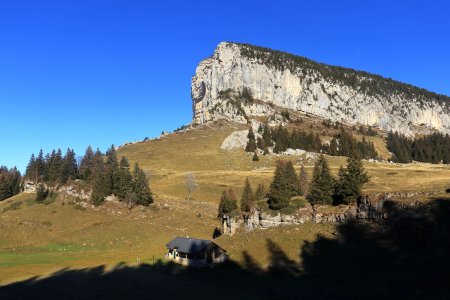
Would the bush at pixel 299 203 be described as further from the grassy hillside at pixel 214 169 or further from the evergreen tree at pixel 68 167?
the evergreen tree at pixel 68 167

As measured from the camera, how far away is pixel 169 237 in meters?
82.1

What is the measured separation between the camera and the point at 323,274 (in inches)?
1721

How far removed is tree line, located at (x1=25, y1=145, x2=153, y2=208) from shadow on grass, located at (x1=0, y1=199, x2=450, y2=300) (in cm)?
4606

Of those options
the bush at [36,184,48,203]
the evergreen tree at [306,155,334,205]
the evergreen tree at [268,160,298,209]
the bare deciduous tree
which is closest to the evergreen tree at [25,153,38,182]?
the bush at [36,184,48,203]

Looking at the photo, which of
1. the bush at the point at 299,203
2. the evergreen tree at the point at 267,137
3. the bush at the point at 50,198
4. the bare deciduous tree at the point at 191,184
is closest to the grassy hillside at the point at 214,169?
the bare deciduous tree at the point at 191,184

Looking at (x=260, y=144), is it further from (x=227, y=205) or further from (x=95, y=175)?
(x=227, y=205)

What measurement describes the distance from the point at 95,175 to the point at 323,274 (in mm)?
82969

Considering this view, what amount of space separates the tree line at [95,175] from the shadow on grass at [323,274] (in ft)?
151

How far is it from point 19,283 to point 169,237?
36.6 m

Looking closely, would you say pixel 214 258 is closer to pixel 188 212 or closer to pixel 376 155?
pixel 188 212

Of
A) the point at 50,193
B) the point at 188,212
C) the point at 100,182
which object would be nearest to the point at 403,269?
the point at 188,212

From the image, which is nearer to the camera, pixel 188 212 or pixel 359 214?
pixel 359 214

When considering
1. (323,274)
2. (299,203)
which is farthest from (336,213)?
(323,274)

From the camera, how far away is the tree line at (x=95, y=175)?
3971 inches
